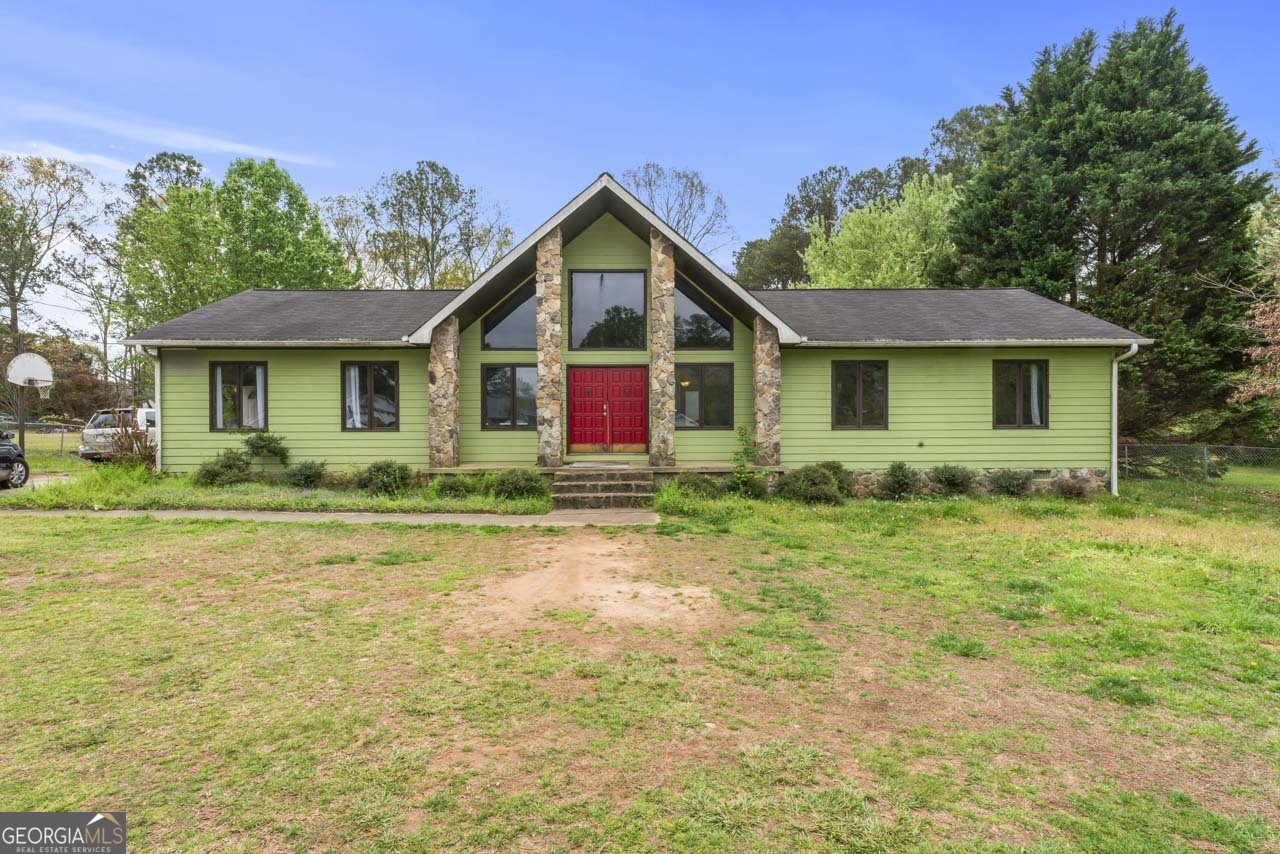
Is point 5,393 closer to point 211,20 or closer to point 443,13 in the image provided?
point 211,20

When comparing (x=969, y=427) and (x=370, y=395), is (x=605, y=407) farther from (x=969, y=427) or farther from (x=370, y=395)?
(x=969, y=427)

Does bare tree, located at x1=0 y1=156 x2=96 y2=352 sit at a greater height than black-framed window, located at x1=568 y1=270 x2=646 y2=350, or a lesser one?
greater

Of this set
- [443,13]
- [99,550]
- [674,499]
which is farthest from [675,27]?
[99,550]

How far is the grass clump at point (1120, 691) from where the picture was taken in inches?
154

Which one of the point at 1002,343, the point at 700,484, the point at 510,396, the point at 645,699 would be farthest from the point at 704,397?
the point at 645,699

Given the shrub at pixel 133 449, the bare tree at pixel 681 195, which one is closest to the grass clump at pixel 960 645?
the shrub at pixel 133 449

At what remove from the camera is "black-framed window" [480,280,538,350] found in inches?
550

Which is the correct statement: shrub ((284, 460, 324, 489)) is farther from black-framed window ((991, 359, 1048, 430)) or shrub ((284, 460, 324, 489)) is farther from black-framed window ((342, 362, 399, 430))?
black-framed window ((991, 359, 1048, 430))

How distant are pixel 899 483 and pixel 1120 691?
9.38m

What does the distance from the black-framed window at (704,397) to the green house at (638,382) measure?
0.11 ft

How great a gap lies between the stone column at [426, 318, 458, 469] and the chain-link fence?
1819 cm

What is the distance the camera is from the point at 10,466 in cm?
1430

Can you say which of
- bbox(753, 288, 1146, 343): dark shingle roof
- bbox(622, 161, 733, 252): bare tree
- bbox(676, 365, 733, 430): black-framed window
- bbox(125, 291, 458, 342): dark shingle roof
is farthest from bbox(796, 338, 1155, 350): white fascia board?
bbox(622, 161, 733, 252): bare tree

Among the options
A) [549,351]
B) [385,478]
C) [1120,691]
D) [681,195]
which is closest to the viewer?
[1120,691]
